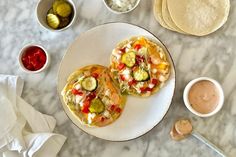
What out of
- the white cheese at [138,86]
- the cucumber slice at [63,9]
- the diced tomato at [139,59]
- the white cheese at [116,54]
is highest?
the cucumber slice at [63,9]

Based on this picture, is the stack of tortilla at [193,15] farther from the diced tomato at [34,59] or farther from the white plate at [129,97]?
the diced tomato at [34,59]

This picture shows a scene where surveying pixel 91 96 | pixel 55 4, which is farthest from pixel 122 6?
pixel 91 96

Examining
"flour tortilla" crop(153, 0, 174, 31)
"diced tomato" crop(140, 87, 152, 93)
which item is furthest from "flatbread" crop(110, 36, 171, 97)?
"flour tortilla" crop(153, 0, 174, 31)

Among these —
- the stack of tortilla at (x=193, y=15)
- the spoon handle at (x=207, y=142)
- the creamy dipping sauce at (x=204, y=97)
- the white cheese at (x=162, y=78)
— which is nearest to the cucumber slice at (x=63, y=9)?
the stack of tortilla at (x=193, y=15)

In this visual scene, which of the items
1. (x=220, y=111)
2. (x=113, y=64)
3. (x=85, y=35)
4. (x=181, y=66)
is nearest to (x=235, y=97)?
(x=220, y=111)

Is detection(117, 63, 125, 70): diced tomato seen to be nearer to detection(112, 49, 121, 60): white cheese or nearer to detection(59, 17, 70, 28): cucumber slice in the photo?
detection(112, 49, 121, 60): white cheese
